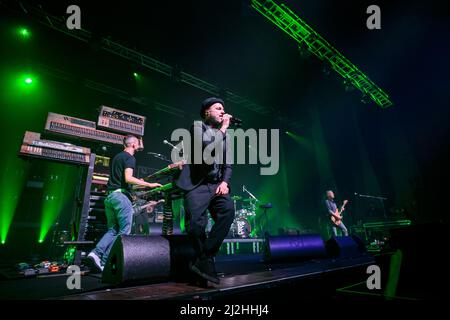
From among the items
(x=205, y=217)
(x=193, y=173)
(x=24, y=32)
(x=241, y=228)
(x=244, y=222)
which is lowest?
(x=241, y=228)

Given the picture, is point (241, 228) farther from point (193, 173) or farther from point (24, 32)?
point (24, 32)

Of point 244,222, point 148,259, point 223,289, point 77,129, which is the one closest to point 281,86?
point 244,222

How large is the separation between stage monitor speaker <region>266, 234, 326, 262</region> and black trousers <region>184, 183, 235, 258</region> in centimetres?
253

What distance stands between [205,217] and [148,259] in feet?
2.31

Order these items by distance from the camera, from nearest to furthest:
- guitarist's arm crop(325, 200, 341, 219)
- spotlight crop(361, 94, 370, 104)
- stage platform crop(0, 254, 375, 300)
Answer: stage platform crop(0, 254, 375, 300) → guitarist's arm crop(325, 200, 341, 219) → spotlight crop(361, 94, 370, 104)

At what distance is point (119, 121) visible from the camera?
5.42 meters

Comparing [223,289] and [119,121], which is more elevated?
[119,121]

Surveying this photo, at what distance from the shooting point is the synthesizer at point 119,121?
17.0 ft

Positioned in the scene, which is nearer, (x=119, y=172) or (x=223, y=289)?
(x=223, y=289)

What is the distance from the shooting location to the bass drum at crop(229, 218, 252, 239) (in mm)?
8711

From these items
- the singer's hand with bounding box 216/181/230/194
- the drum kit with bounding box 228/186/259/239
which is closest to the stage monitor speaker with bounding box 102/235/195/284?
the singer's hand with bounding box 216/181/230/194

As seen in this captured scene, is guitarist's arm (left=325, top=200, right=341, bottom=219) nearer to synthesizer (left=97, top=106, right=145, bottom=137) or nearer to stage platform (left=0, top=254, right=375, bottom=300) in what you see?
stage platform (left=0, top=254, right=375, bottom=300)

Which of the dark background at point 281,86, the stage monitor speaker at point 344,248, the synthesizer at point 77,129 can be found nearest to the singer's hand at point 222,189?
the synthesizer at point 77,129
